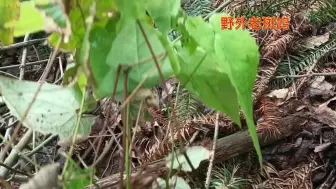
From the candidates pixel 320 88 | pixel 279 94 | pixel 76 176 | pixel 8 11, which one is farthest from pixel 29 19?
pixel 320 88

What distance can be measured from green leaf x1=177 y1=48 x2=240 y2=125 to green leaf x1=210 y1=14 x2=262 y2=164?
20 millimetres

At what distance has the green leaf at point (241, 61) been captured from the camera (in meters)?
0.38

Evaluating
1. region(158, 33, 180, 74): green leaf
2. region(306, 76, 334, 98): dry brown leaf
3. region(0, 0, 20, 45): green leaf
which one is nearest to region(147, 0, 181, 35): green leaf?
region(158, 33, 180, 74): green leaf

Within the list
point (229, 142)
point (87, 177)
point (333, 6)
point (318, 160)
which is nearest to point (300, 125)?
point (318, 160)

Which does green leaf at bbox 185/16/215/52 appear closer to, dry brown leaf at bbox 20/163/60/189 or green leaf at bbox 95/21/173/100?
green leaf at bbox 95/21/173/100

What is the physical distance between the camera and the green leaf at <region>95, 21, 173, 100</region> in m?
0.36

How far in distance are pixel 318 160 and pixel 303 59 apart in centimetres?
24

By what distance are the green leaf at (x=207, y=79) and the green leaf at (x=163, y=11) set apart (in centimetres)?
5

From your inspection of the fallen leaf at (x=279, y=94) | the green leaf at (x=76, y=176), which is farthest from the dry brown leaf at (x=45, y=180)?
the fallen leaf at (x=279, y=94)

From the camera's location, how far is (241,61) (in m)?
0.39

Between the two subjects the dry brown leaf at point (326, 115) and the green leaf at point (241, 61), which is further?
the dry brown leaf at point (326, 115)

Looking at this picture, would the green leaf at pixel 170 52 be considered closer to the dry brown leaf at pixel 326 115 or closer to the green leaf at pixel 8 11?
the green leaf at pixel 8 11

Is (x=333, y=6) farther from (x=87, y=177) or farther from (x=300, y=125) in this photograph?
(x=87, y=177)

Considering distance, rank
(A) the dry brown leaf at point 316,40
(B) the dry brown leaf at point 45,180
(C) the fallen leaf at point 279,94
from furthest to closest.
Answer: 1. (A) the dry brown leaf at point 316,40
2. (C) the fallen leaf at point 279,94
3. (B) the dry brown leaf at point 45,180
